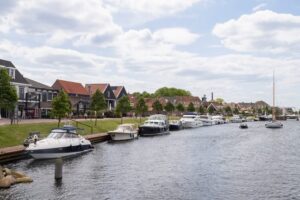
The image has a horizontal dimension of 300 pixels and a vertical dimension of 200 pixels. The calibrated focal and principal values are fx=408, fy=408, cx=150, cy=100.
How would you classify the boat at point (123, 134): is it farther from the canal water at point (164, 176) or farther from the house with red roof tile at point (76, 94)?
the house with red roof tile at point (76, 94)

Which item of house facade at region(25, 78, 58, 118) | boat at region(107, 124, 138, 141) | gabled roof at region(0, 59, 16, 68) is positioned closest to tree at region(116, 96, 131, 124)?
house facade at region(25, 78, 58, 118)

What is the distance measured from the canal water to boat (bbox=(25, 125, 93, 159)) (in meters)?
1.21

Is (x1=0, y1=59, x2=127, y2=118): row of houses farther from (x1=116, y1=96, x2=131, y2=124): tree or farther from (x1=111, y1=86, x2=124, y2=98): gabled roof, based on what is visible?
(x1=111, y1=86, x2=124, y2=98): gabled roof

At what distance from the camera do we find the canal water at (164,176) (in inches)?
1128

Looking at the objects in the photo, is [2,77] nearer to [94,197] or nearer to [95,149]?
[95,149]

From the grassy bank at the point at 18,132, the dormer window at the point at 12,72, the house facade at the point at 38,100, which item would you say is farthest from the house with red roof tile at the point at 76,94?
the grassy bank at the point at 18,132

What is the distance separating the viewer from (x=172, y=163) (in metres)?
43.2

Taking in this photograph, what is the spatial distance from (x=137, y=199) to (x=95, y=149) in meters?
27.9

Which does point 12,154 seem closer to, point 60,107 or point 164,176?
point 164,176

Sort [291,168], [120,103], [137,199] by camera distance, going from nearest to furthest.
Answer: [137,199], [291,168], [120,103]

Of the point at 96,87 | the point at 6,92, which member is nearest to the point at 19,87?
the point at 6,92

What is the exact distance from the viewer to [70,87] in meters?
112

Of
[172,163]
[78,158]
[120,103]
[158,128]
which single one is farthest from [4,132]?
[120,103]

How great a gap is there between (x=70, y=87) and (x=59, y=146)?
2693 inches
